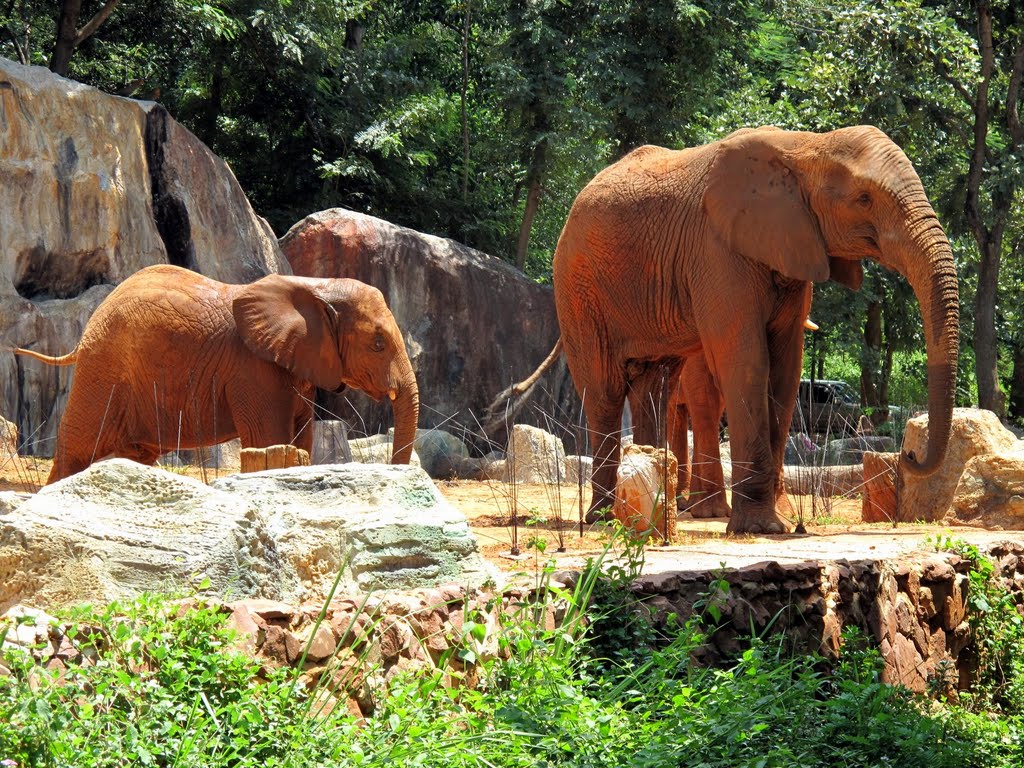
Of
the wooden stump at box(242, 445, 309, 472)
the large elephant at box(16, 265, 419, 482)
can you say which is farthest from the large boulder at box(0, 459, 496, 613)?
the large elephant at box(16, 265, 419, 482)

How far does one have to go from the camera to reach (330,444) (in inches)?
553

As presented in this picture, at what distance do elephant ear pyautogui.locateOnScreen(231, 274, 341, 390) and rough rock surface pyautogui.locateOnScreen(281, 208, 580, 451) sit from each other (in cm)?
677

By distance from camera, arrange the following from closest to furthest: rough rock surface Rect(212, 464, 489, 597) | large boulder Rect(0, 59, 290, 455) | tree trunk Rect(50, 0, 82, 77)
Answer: rough rock surface Rect(212, 464, 489, 597) < large boulder Rect(0, 59, 290, 455) < tree trunk Rect(50, 0, 82, 77)

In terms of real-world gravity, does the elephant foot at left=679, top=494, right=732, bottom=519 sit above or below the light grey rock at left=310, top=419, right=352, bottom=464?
below

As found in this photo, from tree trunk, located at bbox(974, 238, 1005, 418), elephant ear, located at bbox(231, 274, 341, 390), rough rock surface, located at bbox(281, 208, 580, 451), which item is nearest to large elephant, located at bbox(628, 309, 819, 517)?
elephant ear, located at bbox(231, 274, 341, 390)

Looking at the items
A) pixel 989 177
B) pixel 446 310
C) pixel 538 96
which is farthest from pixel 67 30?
pixel 989 177

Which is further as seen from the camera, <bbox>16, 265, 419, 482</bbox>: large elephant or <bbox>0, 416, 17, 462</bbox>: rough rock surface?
<bbox>0, 416, 17, 462</bbox>: rough rock surface

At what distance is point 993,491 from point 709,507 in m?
2.06

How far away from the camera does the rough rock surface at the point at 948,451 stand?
34.6 feet

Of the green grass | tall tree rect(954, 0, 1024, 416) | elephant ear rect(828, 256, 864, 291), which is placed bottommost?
the green grass

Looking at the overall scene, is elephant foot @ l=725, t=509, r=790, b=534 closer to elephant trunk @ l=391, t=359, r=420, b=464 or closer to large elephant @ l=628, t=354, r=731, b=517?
large elephant @ l=628, t=354, r=731, b=517

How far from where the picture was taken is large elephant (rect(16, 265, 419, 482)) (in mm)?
9992

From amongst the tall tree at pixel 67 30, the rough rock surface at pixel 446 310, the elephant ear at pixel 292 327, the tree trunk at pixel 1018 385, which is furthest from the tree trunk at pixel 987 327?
the tall tree at pixel 67 30

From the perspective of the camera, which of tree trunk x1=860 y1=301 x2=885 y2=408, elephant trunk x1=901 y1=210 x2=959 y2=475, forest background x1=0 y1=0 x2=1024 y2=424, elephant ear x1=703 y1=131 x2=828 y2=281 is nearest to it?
elephant trunk x1=901 y1=210 x2=959 y2=475
